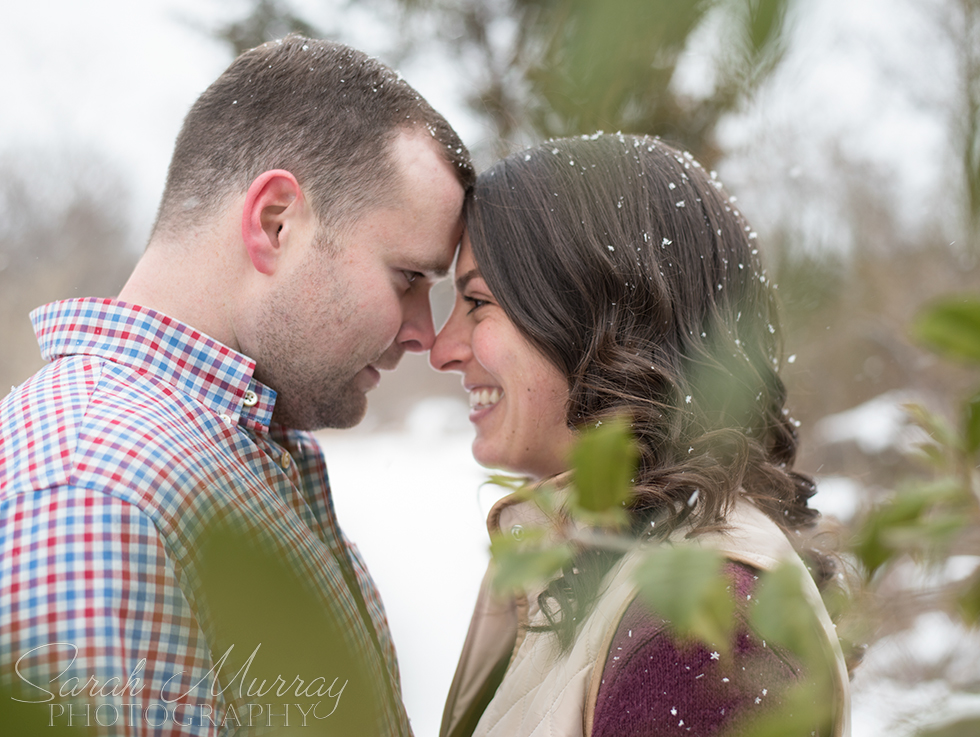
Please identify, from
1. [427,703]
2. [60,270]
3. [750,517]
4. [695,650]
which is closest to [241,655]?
[695,650]

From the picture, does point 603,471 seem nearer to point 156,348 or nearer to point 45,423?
point 45,423

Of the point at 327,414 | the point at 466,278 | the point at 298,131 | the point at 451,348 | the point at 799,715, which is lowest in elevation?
the point at 799,715

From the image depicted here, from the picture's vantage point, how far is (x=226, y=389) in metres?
1.43

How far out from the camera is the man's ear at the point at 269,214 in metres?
1.52

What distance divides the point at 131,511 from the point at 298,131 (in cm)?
96

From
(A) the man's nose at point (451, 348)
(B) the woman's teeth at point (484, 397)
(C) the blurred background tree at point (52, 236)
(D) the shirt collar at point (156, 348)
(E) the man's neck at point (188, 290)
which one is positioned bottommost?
(D) the shirt collar at point (156, 348)

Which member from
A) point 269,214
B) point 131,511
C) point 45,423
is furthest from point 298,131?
point 131,511

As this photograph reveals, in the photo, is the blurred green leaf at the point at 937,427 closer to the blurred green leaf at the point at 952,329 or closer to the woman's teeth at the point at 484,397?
the blurred green leaf at the point at 952,329

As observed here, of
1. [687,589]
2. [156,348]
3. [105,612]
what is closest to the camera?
[687,589]

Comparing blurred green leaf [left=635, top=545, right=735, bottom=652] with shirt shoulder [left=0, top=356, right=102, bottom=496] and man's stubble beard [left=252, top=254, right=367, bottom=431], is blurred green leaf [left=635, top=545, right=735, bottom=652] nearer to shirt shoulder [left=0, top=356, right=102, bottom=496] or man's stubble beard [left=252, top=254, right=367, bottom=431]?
shirt shoulder [left=0, top=356, right=102, bottom=496]

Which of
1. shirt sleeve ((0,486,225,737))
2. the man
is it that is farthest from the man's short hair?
shirt sleeve ((0,486,225,737))

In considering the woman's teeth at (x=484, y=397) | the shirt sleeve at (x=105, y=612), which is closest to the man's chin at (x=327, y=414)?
the woman's teeth at (x=484, y=397)

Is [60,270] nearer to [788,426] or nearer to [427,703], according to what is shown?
[427,703]

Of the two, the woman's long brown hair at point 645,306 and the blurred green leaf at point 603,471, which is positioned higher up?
the woman's long brown hair at point 645,306
